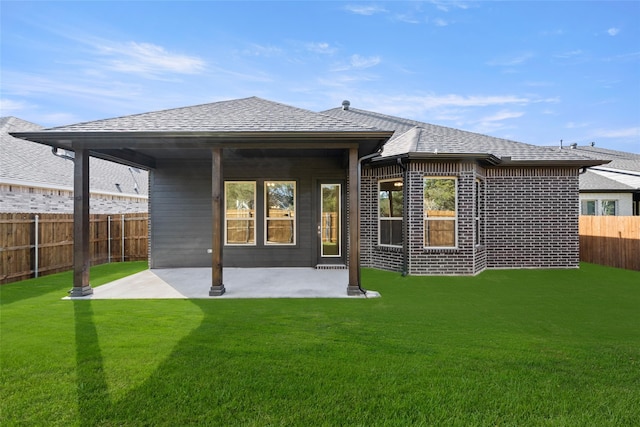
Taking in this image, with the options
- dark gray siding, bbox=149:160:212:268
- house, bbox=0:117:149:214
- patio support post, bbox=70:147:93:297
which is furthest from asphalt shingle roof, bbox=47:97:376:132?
dark gray siding, bbox=149:160:212:268

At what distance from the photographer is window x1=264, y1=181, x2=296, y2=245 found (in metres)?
9.36

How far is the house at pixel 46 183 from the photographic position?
388 inches

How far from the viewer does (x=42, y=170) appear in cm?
1148

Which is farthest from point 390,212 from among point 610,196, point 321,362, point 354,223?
point 610,196

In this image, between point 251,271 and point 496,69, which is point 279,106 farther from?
point 496,69

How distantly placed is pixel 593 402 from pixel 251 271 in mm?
7294

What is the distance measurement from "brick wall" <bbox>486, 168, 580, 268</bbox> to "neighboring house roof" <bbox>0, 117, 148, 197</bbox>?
12308 millimetres

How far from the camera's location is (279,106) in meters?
7.84

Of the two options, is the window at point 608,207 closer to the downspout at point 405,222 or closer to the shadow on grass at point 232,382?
the downspout at point 405,222

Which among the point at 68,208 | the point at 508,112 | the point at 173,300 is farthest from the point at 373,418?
the point at 508,112

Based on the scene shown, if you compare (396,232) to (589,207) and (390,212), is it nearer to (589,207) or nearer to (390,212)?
(390,212)

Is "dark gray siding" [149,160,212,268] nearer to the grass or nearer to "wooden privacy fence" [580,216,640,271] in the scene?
the grass

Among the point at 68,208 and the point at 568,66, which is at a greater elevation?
the point at 568,66

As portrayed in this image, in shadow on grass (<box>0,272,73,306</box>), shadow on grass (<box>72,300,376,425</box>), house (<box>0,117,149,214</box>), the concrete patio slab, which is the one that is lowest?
shadow on grass (<box>0,272,73,306</box>)
